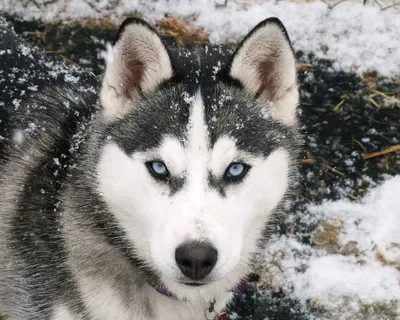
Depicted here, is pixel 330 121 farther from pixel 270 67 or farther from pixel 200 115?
pixel 200 115

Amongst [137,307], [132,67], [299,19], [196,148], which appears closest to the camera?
[196,148]

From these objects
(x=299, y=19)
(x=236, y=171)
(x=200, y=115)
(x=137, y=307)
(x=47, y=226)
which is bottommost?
(x=137, y=307)

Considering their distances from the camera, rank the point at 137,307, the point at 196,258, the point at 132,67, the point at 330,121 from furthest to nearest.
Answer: the point at 330,121 < the point at 137,307 < the point at 132,67 < the point at 196,258

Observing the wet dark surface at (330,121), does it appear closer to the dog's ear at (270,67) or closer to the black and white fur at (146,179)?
Result: the black and white fur at (146,179)

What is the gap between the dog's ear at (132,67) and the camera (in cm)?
223

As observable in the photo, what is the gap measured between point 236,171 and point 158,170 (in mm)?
310

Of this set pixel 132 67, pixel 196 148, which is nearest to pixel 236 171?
pixel 196 148

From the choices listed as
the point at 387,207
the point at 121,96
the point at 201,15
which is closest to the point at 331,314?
the point at 387,207

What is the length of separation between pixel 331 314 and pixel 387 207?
2.74ft

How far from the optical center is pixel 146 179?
220 centimetres

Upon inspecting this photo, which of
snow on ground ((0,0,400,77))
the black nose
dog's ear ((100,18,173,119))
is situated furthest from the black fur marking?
snow on ground ((0,0,400,77))

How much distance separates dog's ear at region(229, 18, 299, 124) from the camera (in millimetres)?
2277

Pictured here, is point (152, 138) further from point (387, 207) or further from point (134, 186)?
point (387, 207)

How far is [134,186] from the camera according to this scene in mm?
2211
